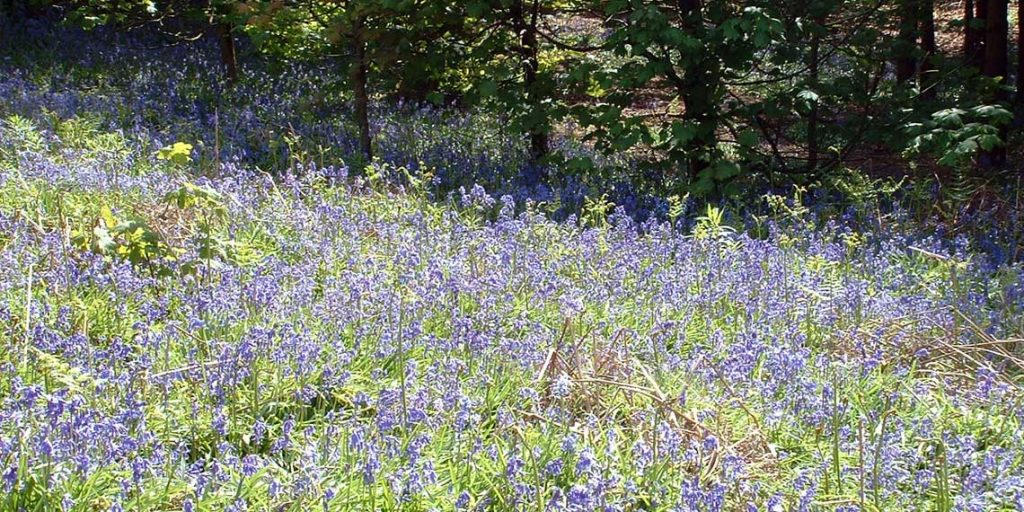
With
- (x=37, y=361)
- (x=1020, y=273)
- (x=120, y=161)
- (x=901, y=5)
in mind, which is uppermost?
→ (x=901, y=5)

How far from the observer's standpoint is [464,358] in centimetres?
393

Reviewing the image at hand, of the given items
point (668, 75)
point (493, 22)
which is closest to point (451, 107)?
point (493, 22)

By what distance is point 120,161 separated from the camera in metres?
6.54

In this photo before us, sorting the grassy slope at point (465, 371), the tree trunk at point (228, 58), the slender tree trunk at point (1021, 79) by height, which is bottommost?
the grassy slope at point (465, 371)

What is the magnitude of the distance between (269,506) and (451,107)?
355 inches

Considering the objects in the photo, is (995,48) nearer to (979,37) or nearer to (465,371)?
(979,37)

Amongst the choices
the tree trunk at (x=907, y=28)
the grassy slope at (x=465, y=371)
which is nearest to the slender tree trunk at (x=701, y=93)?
the tree trunk at (x=907, y=28)

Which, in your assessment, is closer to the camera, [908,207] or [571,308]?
[571,308]

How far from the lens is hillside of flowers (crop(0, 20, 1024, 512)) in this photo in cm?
295

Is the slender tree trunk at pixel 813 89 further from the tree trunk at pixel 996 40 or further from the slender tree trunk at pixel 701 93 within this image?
the tree trunk at pixel 996 40

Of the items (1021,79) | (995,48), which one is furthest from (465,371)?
(1021,79)

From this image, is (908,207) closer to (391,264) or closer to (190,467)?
(391,264)

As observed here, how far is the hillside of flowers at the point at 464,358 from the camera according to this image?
2.95 metres

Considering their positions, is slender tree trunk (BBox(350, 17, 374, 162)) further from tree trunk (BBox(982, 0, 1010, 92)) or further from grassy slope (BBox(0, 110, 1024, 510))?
tree trunk (BBox(982, 0, 1010, 92))
